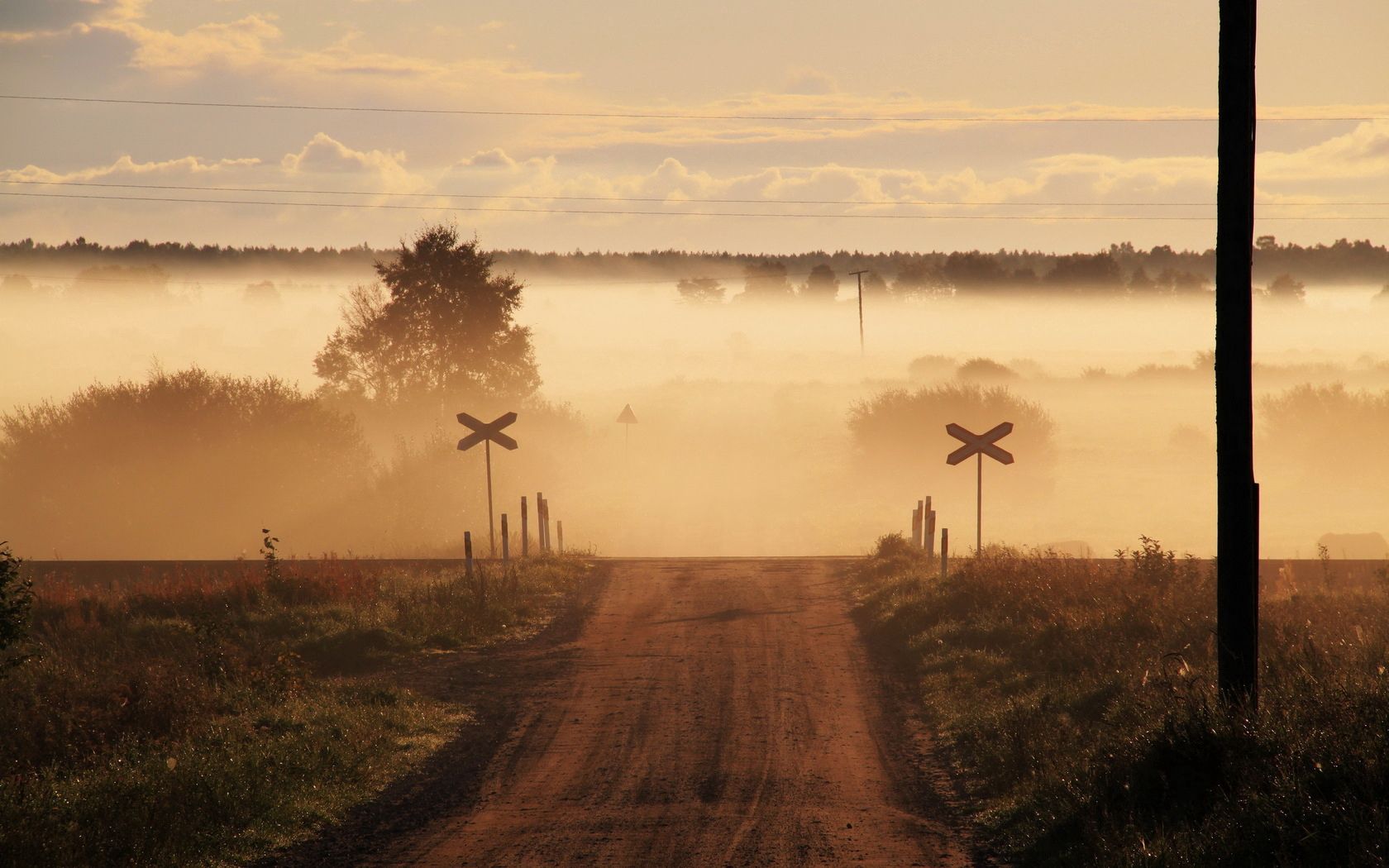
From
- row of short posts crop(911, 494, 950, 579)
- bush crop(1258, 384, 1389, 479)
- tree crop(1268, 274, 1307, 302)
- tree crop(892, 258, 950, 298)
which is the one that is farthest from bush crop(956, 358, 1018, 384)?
tree crop(1268, 274, 1307, 302)

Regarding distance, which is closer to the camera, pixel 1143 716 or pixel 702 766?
pixel 1143 716

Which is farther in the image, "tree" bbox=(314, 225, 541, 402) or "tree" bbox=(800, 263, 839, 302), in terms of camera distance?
"tree" bbox=(800, 263, 839, 302)

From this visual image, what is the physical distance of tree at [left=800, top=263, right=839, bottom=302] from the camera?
595 ft

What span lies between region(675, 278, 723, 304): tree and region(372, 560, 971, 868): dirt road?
163 m

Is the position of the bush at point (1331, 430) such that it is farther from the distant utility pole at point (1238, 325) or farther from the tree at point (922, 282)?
the tree at point (922, 282)

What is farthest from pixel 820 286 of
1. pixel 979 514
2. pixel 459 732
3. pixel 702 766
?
pixel 702 766

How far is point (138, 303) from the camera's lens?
141250 mm

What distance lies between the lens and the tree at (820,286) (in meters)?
181

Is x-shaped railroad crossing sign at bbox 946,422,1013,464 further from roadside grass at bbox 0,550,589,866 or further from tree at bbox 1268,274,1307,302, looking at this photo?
tree at bbox 1268,274,1307,302

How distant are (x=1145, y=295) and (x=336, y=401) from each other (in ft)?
452

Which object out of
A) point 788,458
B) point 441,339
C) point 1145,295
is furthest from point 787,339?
point 441,339

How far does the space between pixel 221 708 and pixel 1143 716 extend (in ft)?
33.1

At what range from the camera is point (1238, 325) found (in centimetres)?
934

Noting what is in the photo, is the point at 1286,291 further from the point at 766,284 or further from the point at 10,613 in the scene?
the point at 10,613
